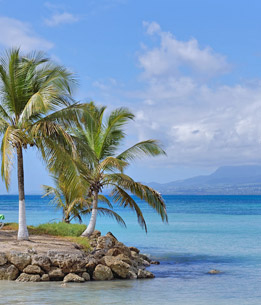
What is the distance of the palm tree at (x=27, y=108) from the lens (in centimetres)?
1694

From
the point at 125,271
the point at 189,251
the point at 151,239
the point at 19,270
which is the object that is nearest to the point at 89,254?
the point at 125,271

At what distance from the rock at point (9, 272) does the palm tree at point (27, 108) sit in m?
2.97

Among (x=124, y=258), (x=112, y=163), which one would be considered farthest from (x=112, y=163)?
(x=124, y=258)

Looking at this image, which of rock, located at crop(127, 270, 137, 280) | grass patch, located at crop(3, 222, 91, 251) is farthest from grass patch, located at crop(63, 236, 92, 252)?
rock, located at crop(127, 270, 137, 280)

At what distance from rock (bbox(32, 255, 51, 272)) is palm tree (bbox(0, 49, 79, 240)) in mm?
2880

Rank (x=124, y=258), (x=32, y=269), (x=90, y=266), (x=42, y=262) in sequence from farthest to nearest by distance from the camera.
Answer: (x=124, y=258)
(x=90, y=266)
(x=42, y=262)
(x=32, y=269)

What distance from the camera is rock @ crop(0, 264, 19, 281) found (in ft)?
47.6

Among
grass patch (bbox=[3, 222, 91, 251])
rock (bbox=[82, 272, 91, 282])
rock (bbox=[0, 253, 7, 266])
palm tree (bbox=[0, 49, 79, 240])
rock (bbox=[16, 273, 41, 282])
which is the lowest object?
rock (bbox=[82, 272, 91, 282])

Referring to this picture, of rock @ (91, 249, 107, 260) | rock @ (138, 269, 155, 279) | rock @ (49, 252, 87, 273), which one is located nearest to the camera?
rock @ (49, 252, 87, 273)

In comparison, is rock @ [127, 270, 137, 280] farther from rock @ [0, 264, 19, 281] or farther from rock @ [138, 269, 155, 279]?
rock @ [0, 264, 19, 281]

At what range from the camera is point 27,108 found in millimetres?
16609

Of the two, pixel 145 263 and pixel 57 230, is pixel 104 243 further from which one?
pixel 57 230

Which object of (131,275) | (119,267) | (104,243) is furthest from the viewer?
(104,243)

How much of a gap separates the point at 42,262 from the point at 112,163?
6.05m
